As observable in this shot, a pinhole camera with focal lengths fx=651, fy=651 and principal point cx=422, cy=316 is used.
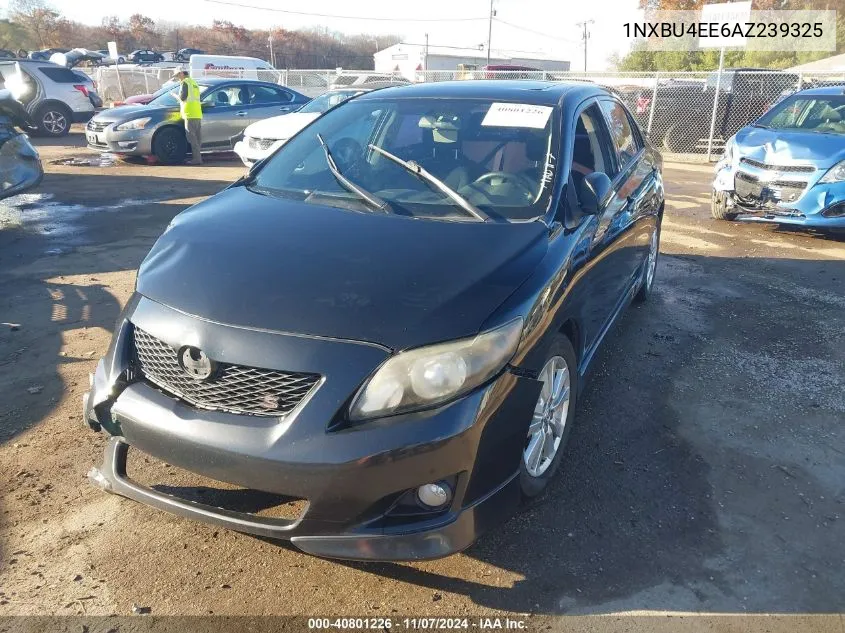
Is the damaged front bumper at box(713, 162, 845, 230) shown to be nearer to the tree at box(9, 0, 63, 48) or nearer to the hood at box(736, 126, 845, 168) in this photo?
the hood at box(736, 126, 845, 168)

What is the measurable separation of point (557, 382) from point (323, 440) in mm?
1220

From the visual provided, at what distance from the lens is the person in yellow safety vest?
11.7m

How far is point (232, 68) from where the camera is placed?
72.4 feet

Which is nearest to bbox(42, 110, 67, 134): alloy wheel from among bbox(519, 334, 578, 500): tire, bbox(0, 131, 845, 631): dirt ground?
bbox(0, 131, 845, 631): dirt ground

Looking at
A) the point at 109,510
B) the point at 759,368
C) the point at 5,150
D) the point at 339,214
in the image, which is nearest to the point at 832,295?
the point at 759,368

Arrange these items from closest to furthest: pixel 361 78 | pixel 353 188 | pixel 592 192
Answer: pixel 592 192, pixel 353 188, pixel 361 78

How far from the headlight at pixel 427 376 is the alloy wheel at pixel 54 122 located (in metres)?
18.1

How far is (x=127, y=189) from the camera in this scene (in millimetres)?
10055

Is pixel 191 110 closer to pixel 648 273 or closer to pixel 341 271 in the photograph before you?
pixel 648 273

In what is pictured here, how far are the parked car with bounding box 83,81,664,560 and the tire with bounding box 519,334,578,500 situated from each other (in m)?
0.01

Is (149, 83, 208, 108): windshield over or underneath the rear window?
underneath

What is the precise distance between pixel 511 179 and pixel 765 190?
5679mm

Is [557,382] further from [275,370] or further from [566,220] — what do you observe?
[275,370]

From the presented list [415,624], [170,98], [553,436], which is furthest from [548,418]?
[170,98]
